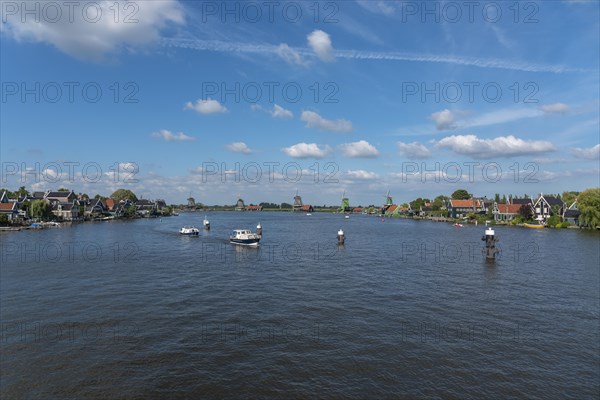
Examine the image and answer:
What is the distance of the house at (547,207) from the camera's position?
461ft

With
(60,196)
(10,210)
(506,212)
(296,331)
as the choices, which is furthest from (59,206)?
(506,212)

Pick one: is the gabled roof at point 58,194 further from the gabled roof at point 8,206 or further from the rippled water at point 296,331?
the rippled water at point 296,331

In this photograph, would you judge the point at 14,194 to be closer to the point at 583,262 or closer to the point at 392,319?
the point at 392,319

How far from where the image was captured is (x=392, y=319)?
3100cm

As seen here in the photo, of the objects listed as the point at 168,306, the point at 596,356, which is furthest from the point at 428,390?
the point at 168,306

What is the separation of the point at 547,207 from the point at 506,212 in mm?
18273

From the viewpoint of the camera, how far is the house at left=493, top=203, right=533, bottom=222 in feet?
518

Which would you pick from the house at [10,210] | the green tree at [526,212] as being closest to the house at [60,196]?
the house at [10,210]

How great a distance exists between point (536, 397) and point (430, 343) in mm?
7467

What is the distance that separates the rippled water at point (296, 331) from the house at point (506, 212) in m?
117

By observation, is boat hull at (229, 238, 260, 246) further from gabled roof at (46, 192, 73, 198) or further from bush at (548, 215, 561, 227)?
gabled roof at (46, 192, 73, 198)

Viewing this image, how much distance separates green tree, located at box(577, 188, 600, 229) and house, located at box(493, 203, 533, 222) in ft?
114

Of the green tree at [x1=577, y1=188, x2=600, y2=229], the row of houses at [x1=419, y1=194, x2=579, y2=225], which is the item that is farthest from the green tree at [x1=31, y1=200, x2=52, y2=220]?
the green tree at [x1=577, y1=188, x2=600, y2=229]

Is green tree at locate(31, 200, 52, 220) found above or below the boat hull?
above
